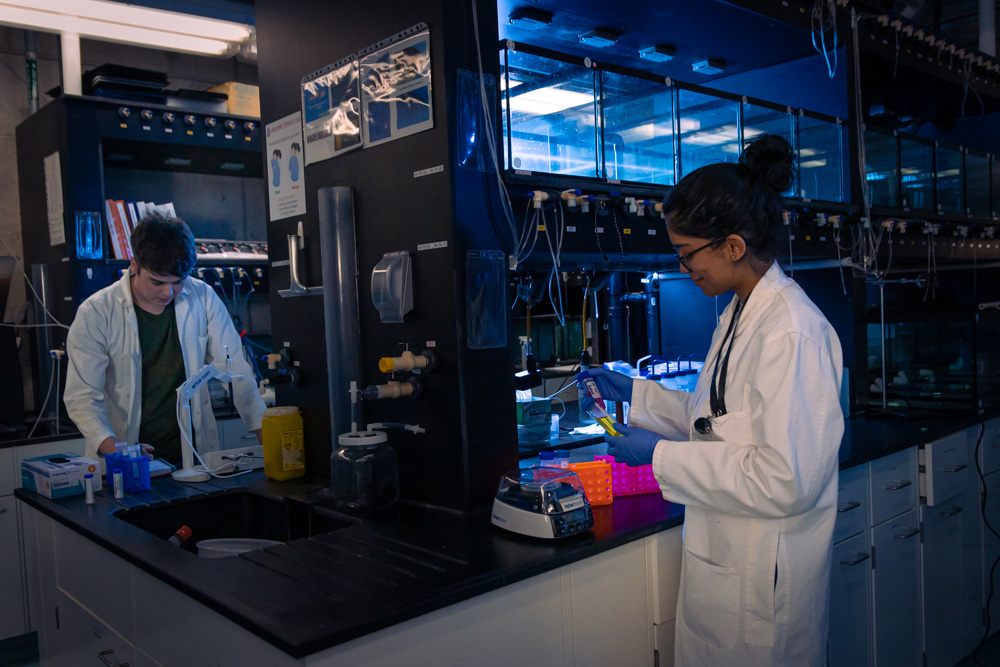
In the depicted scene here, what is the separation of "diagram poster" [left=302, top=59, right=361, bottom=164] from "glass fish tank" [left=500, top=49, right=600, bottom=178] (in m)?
0.43

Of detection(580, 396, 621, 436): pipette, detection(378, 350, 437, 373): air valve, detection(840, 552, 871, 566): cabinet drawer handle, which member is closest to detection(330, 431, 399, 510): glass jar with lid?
detection(378, 350, 437, 373): air valve

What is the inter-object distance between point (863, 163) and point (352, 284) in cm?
235

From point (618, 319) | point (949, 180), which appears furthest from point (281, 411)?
point (949, 180)

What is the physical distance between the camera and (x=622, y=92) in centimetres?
223

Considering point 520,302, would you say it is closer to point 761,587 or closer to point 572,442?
point 572,442

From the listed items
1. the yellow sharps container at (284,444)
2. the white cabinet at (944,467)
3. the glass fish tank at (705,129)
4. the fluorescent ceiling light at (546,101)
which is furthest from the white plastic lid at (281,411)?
the white cabinet at (944,467)

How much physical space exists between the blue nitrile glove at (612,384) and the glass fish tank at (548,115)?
0.57 meters

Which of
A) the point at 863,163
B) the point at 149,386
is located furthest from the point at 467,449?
the point at 863,163

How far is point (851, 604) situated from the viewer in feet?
7.39

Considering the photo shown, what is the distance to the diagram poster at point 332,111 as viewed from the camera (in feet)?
6.75

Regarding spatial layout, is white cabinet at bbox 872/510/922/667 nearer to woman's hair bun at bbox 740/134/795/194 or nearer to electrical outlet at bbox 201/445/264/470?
woman's hair bun at bbox 740/134/795/194

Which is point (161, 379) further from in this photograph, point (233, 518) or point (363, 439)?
point (363, 439)

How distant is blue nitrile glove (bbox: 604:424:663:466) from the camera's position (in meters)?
1.67

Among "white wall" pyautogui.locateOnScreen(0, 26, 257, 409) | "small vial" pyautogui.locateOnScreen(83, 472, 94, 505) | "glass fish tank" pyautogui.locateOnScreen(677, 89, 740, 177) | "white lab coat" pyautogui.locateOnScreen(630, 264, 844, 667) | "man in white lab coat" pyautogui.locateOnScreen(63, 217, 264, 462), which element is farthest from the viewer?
"white wall" pyautogui.locateOnScreen(0, 26, 257, 409)
